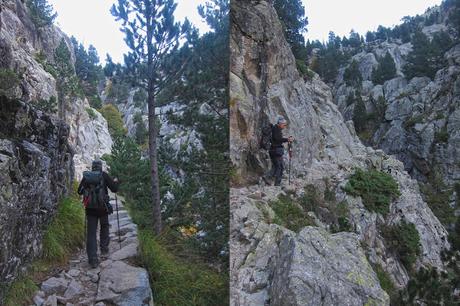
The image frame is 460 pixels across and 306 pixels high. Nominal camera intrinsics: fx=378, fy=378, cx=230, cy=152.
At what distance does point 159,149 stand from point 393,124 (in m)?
36.3

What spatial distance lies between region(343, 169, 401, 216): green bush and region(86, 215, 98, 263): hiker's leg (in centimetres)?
270

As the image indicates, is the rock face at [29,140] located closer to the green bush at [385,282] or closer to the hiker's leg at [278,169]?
the hiker's leg at [278,169]

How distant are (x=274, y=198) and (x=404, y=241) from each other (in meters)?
2.47

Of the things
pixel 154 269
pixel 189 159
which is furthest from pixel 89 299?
pixel 189 159

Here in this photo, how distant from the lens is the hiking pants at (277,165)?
378 centimetres

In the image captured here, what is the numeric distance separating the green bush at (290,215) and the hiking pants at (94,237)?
1777 millimetres

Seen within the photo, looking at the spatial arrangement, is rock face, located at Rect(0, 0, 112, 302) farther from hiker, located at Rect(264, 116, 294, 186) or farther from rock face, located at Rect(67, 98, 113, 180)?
hiker, located at Rect(264, 116, 294, 186)

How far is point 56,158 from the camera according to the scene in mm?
3195

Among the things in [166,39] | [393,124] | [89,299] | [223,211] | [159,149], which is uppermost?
[393,124]

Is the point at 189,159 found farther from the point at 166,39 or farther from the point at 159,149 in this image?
the point at 166,39

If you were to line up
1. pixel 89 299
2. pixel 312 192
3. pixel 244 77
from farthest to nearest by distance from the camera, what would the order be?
pixel 244 77 < pixel 312 192 < pixel 89 299

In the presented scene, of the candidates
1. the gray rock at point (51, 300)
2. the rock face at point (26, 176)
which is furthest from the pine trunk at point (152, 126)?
the gray rock at point (51, 300)

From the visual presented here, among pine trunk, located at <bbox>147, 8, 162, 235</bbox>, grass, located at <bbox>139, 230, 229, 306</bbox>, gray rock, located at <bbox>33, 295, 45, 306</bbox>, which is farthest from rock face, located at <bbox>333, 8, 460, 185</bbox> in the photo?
gray rock, located at <bbox>33, 295, 45, 306</bbox>

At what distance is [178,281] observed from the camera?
3285 millimetres
